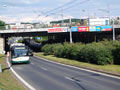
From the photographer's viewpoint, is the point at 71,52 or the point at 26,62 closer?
the point at 26,62

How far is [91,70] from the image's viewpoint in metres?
20.0

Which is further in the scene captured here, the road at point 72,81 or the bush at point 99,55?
the bush at point 99,55

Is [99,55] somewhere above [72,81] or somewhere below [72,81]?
above

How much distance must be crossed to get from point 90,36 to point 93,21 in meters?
5.26

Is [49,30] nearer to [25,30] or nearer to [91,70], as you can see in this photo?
[25,30]

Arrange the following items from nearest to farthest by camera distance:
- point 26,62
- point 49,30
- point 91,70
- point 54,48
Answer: point 91,70 → point 26,62 → point 54,48 → point 49,30

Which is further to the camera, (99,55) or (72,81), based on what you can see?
(99,55)

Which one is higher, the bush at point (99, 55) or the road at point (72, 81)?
the bush at point (99, 55)

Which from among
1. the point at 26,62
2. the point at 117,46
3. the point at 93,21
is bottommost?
the point at 26,62

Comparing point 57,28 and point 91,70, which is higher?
point 57,28

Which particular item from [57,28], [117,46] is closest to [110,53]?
[117,46]

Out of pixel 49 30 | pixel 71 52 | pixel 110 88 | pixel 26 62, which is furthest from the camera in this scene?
pixel 49 30

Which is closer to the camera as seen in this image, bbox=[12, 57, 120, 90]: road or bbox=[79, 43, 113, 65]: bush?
bbox=[12, 57, 120, 90]: road

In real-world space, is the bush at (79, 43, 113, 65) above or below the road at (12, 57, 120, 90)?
above
